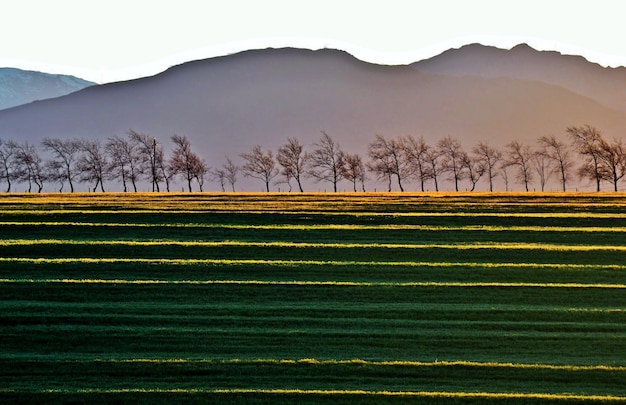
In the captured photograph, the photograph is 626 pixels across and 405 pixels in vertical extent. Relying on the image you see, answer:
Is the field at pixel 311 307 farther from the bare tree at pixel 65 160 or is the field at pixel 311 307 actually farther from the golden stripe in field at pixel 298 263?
the bare tree at pixel 65 160

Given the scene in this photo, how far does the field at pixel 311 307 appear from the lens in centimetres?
2595

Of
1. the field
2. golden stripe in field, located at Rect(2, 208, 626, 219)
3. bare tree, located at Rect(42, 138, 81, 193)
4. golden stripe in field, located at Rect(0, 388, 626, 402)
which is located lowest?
golden stripe in field, located at Rect(0, 388, 626, 402)

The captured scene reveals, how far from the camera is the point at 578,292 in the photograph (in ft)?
120

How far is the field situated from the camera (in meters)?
26.0

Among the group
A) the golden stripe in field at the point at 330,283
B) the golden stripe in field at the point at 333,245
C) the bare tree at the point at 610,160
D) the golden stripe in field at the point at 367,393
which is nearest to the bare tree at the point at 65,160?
the bare tree at the point at 610,160

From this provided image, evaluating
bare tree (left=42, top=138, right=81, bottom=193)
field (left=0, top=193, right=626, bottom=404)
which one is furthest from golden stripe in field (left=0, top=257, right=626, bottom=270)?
bare tree (left=42, top=138, right=81, bottom=193)

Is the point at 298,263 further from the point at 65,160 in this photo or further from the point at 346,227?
the point at 65,160

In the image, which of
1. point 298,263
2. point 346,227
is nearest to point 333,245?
point 298,263

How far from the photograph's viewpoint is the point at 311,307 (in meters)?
34.0

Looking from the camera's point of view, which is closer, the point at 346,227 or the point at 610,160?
the point at 346,227

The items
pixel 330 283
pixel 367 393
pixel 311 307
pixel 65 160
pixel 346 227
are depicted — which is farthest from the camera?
pixel 65 160

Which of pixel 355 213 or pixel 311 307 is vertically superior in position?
pixel 355 213

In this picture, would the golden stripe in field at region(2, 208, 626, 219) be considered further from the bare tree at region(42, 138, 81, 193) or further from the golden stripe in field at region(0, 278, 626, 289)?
the bare tree at region(42, 138, 81, 193)

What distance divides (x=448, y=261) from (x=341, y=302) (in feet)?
31.1
